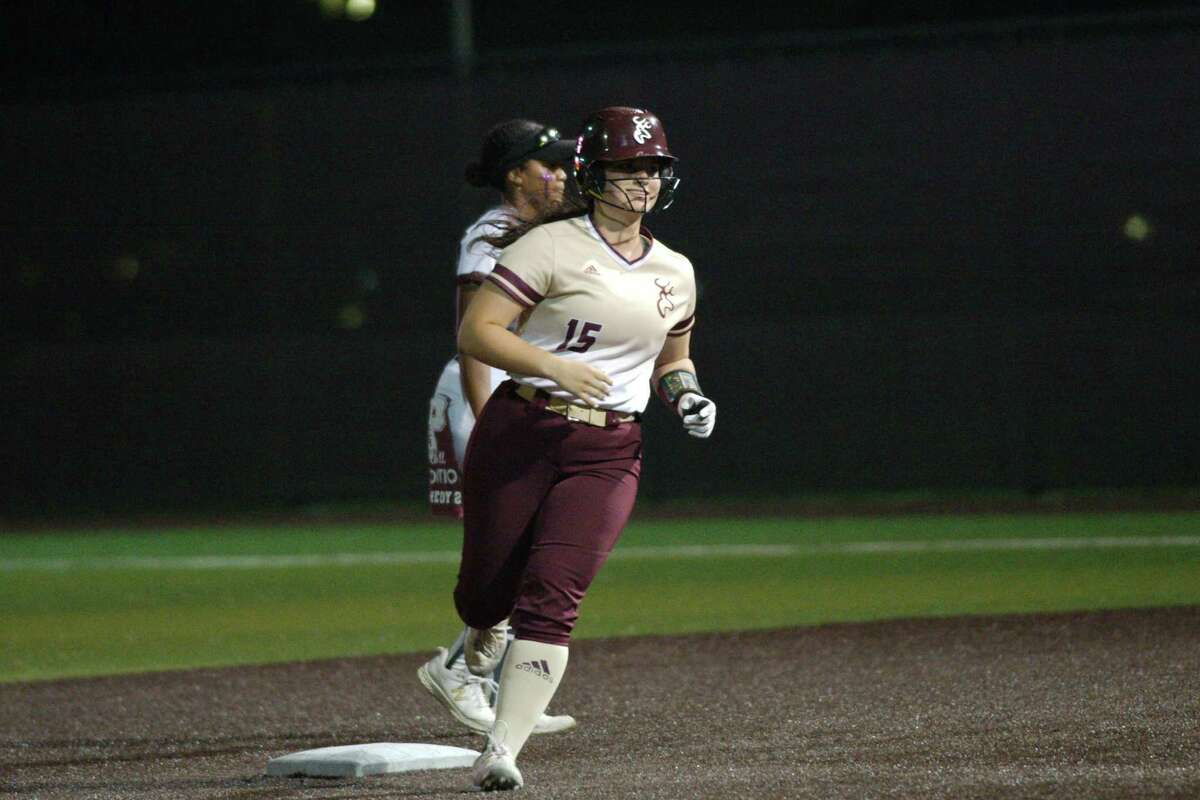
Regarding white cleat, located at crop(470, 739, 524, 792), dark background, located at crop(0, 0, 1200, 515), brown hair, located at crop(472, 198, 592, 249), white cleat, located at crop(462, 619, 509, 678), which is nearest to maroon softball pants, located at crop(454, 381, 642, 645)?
white cleat, located at crop(470, 739, 524, 792)

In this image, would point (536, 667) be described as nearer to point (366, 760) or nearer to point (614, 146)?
point (366, 760)

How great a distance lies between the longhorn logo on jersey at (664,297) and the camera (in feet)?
18.1

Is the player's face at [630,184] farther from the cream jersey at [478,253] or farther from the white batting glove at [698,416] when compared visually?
the cream jersey at [478,253]

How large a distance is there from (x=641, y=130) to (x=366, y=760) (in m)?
2.15

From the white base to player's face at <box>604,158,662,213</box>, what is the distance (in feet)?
6.24

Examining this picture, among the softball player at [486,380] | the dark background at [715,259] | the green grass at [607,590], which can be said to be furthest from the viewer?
the dark background at [715,259]

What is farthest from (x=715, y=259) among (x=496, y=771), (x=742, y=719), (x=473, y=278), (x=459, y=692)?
(x=496, y=771)

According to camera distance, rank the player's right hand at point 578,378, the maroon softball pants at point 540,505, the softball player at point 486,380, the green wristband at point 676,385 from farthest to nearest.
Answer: the softball player at point 486,380 < the green wristband at point 676,385 < the maroon softball pants at point 540,505 < the player's right hand at point 578,378

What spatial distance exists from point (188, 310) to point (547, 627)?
14421 millimetres

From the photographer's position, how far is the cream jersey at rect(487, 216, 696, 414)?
5.39 metres

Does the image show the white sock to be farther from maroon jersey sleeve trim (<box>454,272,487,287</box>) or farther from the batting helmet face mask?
maroon jersey sleeve trim (<box>454,272,487,287</box>)

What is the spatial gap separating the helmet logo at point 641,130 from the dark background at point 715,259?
38.4 ft

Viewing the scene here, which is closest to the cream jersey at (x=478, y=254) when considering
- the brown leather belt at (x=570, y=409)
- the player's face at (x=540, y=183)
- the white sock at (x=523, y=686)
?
the player's face at (x=540, y=183)

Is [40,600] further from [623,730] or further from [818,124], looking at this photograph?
[818,124]
